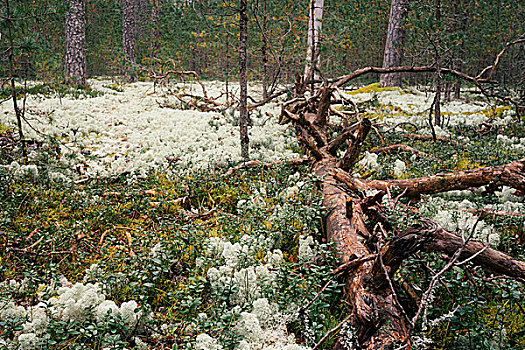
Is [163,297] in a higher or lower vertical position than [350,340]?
lower

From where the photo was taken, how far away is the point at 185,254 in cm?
303

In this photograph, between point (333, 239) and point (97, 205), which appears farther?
point (97, 205)

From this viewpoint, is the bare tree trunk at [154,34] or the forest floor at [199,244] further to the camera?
the bare tree trunk at [154,34]

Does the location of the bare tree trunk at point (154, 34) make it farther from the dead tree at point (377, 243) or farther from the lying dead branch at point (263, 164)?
the dead tree at point (377, 243)

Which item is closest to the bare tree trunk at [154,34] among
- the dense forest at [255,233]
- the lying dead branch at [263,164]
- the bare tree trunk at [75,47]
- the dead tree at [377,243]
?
the bare tree trunk at [75,47]

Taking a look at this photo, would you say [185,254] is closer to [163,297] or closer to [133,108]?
[163,297]

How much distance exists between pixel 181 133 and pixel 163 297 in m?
4.71

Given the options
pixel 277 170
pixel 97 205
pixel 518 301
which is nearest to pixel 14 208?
pixel 97 205

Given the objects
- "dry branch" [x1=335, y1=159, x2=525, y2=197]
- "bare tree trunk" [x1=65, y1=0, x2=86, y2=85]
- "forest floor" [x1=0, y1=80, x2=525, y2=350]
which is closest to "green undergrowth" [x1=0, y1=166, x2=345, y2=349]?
"forest floor" [x1=0, y1=80, x2=525, y2=350]

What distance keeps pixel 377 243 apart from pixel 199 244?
152cm

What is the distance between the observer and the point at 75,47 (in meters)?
12.0

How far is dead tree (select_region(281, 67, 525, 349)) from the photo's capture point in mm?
1852

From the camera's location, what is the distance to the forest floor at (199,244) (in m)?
2.09

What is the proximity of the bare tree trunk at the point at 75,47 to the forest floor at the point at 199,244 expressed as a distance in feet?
22.0
